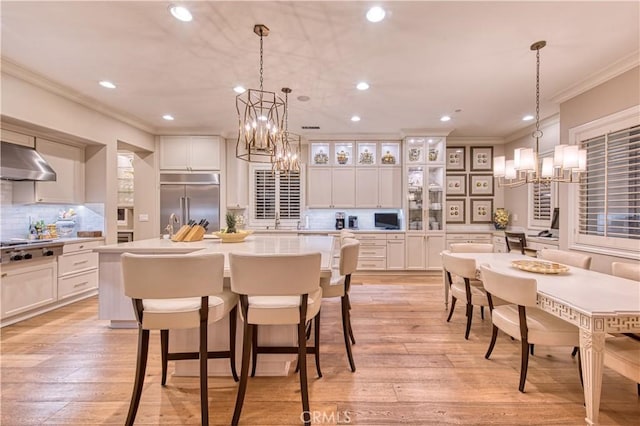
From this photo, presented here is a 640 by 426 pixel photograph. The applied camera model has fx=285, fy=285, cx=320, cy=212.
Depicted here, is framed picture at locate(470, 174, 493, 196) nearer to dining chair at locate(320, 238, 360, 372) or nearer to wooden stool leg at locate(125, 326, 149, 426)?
dining chair at locate(320, 238, 360, 372)

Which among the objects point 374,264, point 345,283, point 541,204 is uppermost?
point 541,204

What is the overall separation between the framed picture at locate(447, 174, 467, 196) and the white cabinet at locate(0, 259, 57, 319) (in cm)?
674

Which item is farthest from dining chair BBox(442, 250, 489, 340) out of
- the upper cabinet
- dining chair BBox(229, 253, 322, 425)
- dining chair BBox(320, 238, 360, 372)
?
the upper cabinet

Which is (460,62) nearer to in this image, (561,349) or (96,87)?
(561,349)

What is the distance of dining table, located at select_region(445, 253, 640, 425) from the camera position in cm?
157

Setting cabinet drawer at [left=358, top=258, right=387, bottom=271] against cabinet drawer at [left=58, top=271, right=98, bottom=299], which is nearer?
cabinet drawer at [left=58, top=271, right=98, bottom=299]

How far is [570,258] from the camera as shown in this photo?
285cm

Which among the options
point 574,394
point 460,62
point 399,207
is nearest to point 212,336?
point 574,394

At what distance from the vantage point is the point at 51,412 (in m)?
1.86

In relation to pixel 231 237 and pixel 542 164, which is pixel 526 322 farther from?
pixel 231 237

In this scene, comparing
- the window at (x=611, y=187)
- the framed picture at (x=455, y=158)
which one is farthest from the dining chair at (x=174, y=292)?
the framed picture at (x=455, y=158)

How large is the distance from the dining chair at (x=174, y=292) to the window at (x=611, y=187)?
3.95 m

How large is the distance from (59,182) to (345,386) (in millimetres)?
4652

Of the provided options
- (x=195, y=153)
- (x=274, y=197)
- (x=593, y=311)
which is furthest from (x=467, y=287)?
(x=195, y=153)
